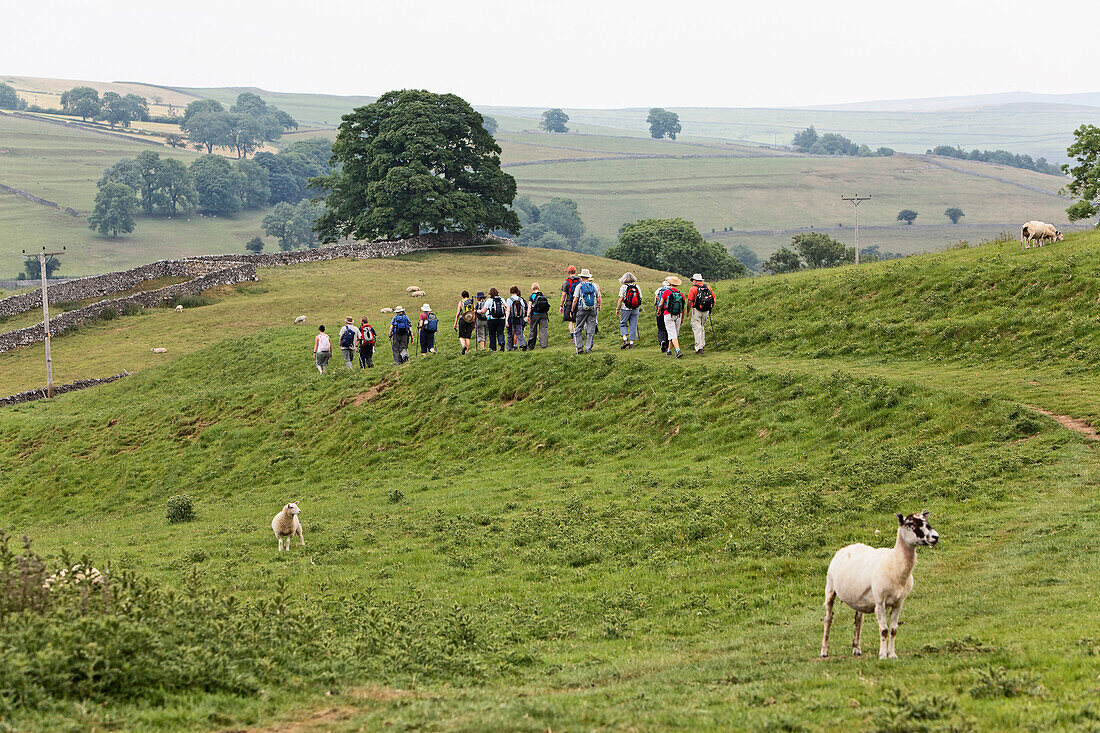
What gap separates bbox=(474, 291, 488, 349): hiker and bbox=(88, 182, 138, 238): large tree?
14252cm

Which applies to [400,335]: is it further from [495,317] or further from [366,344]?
[495,317]

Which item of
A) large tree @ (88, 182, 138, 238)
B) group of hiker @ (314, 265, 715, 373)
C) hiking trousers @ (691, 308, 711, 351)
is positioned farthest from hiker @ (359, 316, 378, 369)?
large tree @ (88, 182, 138, 238)

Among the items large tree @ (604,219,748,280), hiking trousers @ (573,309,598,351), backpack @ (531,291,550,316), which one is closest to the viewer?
hiking trousers @ (573,309,598,351)

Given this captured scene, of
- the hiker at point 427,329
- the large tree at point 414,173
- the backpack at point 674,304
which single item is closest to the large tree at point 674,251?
the large tree at point 414,173

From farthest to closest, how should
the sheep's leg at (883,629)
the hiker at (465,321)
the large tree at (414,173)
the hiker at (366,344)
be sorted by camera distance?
the large tree at (414,173), the hiker at (366,344), the hiker at (465,321), the sheep's leg at (883,629)

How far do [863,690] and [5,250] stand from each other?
16364 cm

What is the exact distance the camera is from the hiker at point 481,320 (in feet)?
113

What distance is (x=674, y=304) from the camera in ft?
97.8

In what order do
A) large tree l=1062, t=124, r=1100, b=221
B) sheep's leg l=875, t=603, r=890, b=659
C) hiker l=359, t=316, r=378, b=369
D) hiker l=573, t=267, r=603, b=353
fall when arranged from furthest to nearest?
large tree l=1062, t=124, r=1100, b=221 → hiker l=359, t=316, r=378, b=369 → hiker l=573, t=267, r=603, b=353 → sheep's leg l=875, t=603, r=890, b=659

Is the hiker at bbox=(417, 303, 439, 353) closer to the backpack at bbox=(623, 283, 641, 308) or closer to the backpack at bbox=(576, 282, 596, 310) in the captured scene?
the backpack at bbox=(576, 282, 596, 310)

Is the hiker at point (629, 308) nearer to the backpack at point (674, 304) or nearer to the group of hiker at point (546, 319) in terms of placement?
the group of hiker at point (546, 319)

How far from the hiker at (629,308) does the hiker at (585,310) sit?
3.12 ft

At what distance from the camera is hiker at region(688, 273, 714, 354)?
2928 centimetres

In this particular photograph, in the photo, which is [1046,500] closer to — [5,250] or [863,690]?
[863,690]
